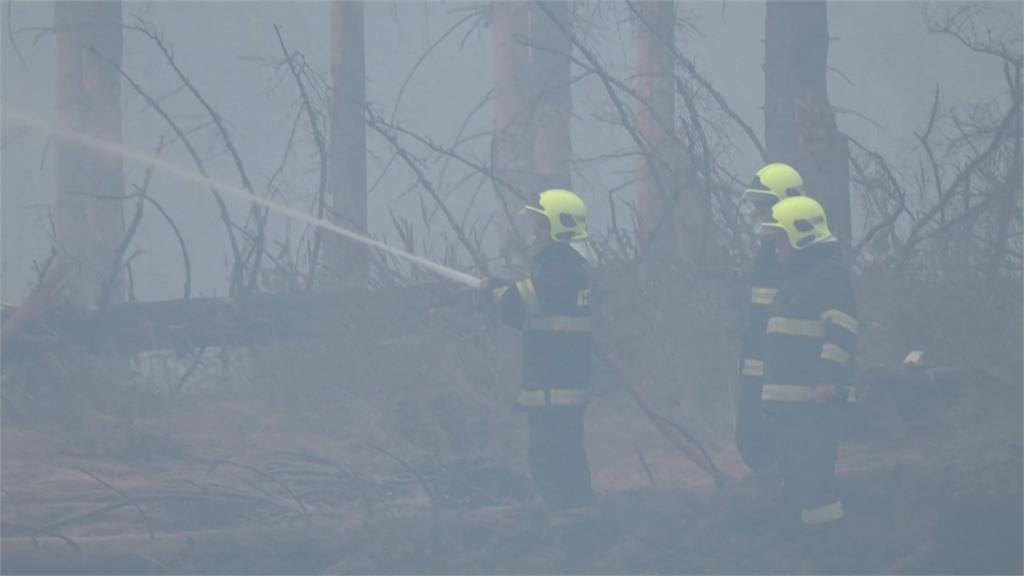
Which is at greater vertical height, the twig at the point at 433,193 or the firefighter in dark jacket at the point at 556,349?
the twig at the point at 433,193

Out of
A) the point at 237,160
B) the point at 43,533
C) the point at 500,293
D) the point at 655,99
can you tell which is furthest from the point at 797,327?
the point at 655,99

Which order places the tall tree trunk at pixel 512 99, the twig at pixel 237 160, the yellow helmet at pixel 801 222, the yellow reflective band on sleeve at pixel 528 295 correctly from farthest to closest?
the tall tree trunk at pixel 512 99 < the twig at pixel 237 160 < the yellow reflective band on sleeve at pixel 528 295 < the yellow helmet at pixel 801 222

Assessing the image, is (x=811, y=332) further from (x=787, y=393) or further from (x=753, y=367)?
(x=753, y=367)

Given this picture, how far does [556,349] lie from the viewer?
25.0 ft

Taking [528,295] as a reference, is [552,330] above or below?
below

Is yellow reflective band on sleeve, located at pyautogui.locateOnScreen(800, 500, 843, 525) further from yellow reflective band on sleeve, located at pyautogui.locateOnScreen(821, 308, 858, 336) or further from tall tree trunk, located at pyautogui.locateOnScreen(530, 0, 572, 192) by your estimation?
tall tree trunk, located at pyautogui.locateOnScreen(530, 0, 572, 192)

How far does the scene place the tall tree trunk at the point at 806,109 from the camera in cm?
1075

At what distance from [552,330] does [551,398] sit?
405mm

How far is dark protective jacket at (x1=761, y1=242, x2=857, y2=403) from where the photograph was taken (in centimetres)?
718

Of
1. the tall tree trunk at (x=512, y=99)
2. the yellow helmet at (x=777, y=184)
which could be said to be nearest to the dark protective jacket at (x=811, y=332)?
the yellow helmet at (x=777, y=184)

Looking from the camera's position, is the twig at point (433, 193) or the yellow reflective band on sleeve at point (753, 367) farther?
the twig at point (433, 193)

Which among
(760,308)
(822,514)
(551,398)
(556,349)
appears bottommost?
(822,514)

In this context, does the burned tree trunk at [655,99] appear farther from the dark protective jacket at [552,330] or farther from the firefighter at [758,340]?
the dark protective jacket at [552,330]

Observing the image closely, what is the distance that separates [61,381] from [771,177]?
5.39 metres
